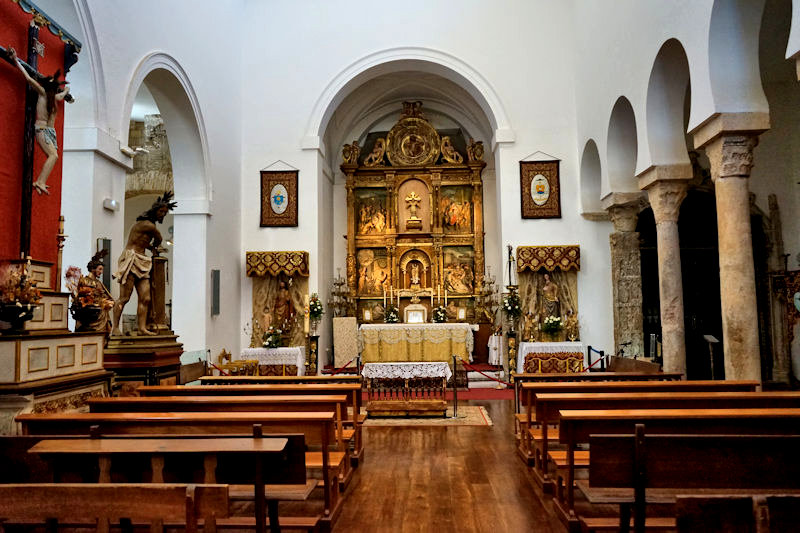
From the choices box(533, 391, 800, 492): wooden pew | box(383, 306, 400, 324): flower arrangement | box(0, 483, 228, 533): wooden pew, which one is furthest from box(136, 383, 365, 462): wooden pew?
box(383, 306, 400, 324): flower arrangement

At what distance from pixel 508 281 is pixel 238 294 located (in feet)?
20.9

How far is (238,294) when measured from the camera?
13.8m

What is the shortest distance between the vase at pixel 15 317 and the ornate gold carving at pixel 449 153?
46.4 feet

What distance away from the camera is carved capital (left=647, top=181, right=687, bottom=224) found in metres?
8.98

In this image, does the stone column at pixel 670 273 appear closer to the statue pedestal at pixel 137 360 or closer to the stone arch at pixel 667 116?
the stone arch at pixel 667 116

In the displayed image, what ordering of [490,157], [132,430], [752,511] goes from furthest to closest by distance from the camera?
[490,157] → [132,430] → [752,511]

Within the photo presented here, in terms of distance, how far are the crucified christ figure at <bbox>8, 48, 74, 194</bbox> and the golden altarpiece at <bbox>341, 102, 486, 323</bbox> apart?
10994mm

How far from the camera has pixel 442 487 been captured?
5.14m

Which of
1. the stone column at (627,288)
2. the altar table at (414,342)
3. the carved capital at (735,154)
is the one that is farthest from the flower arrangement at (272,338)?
the carved capital at (735,154)

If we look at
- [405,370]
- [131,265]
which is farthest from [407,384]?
[131,265]

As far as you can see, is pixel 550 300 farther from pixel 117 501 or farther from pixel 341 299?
pixel 117 501

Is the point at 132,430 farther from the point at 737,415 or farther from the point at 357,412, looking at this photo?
the point at 737,415

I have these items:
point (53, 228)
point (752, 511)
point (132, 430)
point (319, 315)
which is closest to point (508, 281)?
point (319, 315)

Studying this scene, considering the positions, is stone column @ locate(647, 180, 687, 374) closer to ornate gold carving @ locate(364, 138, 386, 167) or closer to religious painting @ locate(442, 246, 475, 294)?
religious painting @ locate(442, 246, 475, 294)
